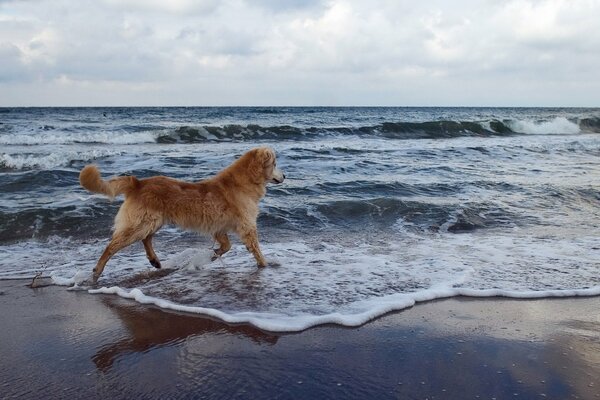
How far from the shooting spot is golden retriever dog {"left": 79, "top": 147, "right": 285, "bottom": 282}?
211 inches

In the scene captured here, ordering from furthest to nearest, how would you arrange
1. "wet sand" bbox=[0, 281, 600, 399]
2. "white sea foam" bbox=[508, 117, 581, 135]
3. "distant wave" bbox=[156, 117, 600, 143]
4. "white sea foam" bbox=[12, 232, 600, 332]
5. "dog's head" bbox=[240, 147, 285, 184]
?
1. "white sea foam" bbox=[508, 117, 581, 135]
2. "distant wave" bbox=[156, 117, 600, 143]
3. "dog's head" bbox=[240, 147, 285, 184]
4. "white sea foam" bbox=[12, 232, 600, 332]
5. "wet sand" bbox=[0, 281, 600, 399]

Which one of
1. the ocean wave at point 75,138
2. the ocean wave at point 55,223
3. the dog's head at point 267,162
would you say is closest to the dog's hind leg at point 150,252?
the dog's head at point 267,162

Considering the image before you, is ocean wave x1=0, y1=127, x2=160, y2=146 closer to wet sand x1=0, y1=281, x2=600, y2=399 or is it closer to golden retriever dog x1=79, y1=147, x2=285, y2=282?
golden retriever dog x1=79, y1=147, x2=285, y2=282

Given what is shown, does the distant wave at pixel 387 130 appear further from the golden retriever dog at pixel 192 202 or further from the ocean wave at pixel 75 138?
the golden retriever dog at pixel 192 202

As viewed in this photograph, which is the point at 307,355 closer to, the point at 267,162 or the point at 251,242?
the point at 251,242

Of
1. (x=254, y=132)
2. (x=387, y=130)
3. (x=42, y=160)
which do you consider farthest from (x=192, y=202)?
(x=387, y=130)

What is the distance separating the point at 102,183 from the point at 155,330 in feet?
6.25

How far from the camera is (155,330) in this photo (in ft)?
13.0

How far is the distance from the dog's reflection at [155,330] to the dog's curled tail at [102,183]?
124 centimetres

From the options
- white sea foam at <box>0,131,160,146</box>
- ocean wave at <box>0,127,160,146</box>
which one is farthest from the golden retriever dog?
white sea foam at <box>0,131,160,146</box>

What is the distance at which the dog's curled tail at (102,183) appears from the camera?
5.11 metres

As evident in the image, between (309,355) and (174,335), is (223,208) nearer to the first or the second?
(174,335)

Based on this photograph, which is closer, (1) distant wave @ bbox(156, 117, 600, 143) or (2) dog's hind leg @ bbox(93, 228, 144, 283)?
(2) dog's hind leg @ bbox(93, 228, 144, 283)

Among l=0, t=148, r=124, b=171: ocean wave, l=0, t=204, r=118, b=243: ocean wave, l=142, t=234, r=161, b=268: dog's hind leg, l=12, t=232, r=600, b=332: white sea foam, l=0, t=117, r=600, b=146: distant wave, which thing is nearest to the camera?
l=12, t=232, r=600, b=332: white sea foam
